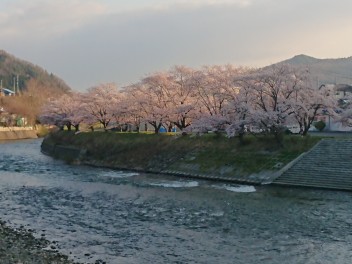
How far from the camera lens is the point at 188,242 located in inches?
630

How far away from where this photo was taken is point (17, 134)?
96.2m

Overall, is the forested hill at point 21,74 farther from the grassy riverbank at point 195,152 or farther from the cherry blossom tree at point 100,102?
the grassy riverbank at point 195,152

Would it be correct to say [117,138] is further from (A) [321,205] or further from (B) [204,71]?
(A) [321,205]

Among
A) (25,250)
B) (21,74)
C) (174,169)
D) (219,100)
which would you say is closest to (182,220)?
(25,250)

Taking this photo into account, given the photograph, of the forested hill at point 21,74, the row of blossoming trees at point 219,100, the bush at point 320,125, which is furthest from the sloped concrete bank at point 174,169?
the forested hill at point 21,74

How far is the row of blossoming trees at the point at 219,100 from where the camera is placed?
35906 millimetres

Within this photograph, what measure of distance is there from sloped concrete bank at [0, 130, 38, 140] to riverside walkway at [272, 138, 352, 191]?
7742cm

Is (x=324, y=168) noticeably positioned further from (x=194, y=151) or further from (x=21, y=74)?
(x=21, y=74)

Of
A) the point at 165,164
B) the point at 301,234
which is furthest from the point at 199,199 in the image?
the point at 165,164

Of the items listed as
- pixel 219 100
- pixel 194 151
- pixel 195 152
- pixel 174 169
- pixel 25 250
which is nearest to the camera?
pixel 25 250

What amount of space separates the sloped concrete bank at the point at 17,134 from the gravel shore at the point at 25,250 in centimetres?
8246

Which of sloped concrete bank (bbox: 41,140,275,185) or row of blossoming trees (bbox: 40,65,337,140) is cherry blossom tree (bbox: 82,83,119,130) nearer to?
row of blossoming trees (bbox: 40,65,337,140)

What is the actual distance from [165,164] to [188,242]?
23.0 metres

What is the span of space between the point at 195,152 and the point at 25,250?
86.3ft
